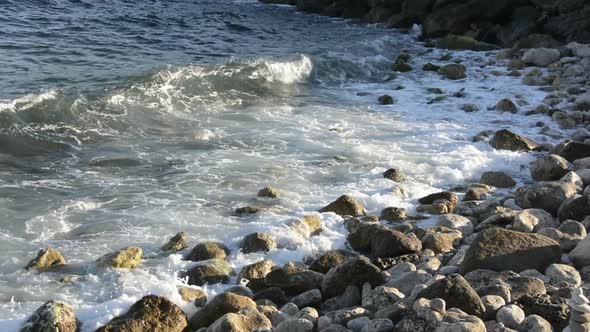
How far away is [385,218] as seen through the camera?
8.44 m

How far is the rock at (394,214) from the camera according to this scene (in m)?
8.41

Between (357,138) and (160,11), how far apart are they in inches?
703

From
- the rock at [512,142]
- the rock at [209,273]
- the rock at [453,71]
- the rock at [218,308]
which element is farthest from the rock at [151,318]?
the rock at [453,71]

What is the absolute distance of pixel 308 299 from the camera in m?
6.21

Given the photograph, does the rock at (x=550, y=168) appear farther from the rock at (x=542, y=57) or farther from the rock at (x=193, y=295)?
the rock at (x=542, y=57)

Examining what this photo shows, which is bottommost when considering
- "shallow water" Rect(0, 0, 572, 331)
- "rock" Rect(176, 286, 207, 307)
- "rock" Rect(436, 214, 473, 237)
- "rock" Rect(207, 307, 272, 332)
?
"shallow water" Rect(0, 0, 572, 331)

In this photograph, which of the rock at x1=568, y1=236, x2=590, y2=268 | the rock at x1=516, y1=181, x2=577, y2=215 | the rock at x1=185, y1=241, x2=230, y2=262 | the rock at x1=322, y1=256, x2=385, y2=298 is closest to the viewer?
the rock at x1=568, y1=236, x2=590, y2=268

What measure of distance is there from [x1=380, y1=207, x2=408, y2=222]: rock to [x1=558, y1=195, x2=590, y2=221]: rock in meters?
1.90

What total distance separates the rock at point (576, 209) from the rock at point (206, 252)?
12.8 ft

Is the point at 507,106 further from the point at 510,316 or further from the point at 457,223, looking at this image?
the point at 510,316

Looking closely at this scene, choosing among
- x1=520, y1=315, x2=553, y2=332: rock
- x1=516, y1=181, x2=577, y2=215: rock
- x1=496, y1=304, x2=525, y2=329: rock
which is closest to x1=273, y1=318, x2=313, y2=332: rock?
x1=496, y1=304, x2=525, y2=329: rock

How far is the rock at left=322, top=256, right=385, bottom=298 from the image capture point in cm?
618

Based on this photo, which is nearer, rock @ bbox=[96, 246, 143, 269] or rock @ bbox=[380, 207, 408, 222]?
rock @ bbox=[96, 246, 143, 269]

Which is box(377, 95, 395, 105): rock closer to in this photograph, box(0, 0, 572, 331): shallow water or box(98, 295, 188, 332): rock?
box(0, 0, 572, 331): shallow water
